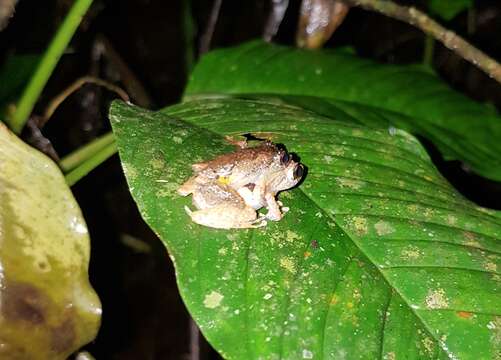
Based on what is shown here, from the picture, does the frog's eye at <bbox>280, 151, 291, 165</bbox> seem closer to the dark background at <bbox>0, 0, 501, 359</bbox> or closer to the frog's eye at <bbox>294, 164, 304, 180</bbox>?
the frog's eye at <bbox>294, 164, 304, 180</bbox>

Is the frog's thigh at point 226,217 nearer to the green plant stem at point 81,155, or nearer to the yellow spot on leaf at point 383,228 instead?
the yellow spot on leaf at point 383,228

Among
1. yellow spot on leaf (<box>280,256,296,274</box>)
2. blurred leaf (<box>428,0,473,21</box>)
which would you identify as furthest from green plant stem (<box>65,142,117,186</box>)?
blurred leaf (<box>428,0,473,21</box>)

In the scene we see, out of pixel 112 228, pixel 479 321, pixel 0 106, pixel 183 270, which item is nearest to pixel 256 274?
pixel 183 270

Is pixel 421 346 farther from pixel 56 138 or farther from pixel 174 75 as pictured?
pixel 174 75

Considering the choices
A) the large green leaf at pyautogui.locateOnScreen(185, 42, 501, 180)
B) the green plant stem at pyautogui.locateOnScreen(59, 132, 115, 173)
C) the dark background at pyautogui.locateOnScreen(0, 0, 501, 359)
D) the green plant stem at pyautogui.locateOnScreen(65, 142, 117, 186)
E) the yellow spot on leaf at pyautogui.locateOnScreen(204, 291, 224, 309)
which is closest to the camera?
the yellow spot on leaf at pyautogui.locateOnScreen(204, 291, 224, 309)

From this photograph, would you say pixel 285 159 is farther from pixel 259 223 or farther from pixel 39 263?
pixel 39 263
